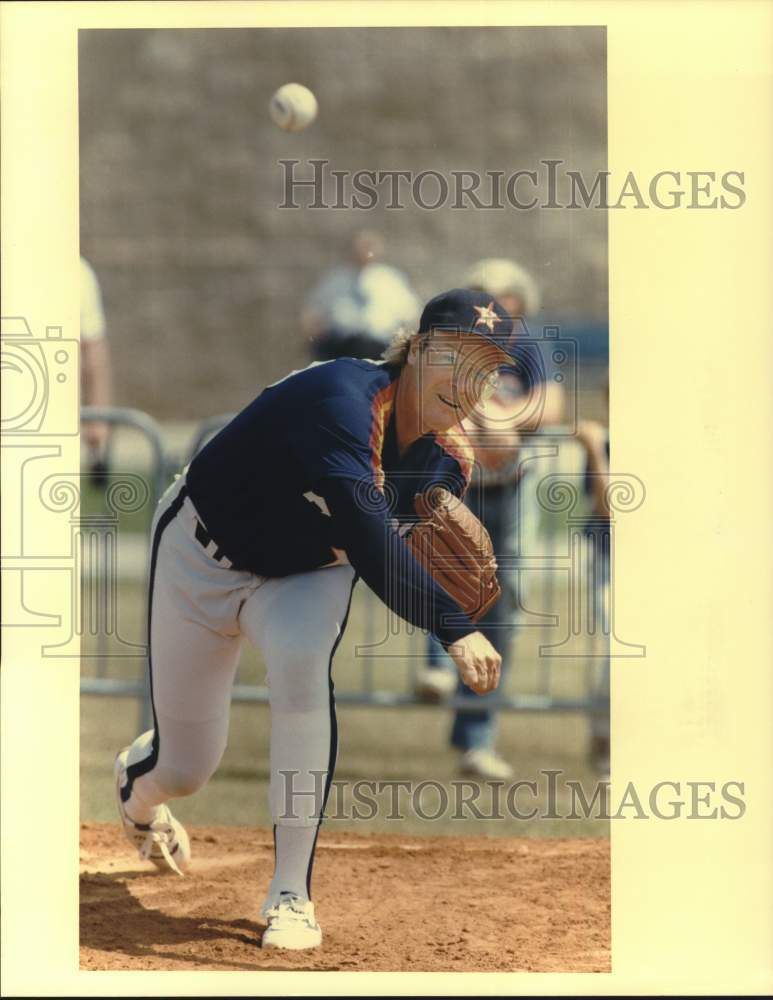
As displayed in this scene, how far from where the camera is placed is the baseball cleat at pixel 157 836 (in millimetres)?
4121

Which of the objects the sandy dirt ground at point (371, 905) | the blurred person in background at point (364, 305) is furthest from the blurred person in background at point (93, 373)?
the sandy dirt ground at point (371, 905)

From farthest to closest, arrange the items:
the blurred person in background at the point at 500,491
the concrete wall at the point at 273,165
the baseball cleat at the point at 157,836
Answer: the blurred person in background at the point at 500,491 → the concrete wall at the point at 273,165 → the baseball cleat at the point at 157,836

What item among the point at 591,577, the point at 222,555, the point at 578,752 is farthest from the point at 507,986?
the point at 578,752

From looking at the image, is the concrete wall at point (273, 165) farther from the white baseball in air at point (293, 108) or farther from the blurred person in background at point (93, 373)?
the white baseball in air at point (293, 108)

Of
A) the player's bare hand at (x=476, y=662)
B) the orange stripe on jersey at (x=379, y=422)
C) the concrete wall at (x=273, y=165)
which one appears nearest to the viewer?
the player's bare hand at (x=476, y=662)

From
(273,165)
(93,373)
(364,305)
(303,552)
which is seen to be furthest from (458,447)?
(273,165)

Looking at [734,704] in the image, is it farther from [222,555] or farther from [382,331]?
[382,331]

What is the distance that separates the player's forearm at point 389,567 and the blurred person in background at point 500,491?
71 cm

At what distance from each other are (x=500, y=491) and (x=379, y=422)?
1.71 meters

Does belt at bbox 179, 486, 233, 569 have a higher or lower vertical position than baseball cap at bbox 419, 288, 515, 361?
lower

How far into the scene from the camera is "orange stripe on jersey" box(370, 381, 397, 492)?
11.6 ft

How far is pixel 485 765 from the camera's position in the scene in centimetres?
554

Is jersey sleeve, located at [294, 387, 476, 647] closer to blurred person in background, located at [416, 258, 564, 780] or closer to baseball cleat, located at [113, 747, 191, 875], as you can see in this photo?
blurred person in background, located at [416, 258, 564, 780]

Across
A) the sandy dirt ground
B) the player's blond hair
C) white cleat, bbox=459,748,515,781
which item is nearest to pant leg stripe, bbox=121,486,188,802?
the sandy dirt ground
